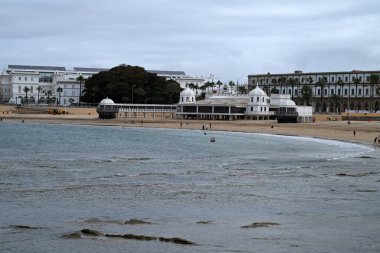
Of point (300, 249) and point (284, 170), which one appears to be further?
point (284, 170)

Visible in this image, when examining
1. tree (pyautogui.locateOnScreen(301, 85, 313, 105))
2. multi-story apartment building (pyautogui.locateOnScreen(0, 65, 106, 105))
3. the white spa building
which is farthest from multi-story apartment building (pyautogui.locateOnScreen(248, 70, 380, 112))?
multi-story apartment building (pyautogui.locateOnScreen(0, 65, 106, 105))

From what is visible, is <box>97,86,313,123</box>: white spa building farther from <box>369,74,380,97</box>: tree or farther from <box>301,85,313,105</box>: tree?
<box>369,74,380,97</box>: tree

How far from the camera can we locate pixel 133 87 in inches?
5876

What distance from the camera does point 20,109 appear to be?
153 metres

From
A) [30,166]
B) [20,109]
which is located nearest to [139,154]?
[30,166]

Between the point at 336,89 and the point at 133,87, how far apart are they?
51.9m

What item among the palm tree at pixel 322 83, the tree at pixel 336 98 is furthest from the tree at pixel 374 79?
the palm tree at pixel 322 83

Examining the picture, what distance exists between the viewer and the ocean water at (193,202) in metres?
19.5

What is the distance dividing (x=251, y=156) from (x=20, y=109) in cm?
11000

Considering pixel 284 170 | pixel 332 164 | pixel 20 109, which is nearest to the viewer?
pixel 284 170

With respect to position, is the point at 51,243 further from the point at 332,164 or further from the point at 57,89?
the point at 57,89

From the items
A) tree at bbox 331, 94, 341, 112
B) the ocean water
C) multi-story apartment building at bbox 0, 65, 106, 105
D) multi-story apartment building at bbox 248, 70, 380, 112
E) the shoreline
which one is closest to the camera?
the ocean water

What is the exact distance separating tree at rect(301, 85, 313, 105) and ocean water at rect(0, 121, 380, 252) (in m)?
108

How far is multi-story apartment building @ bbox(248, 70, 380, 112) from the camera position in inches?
6142
